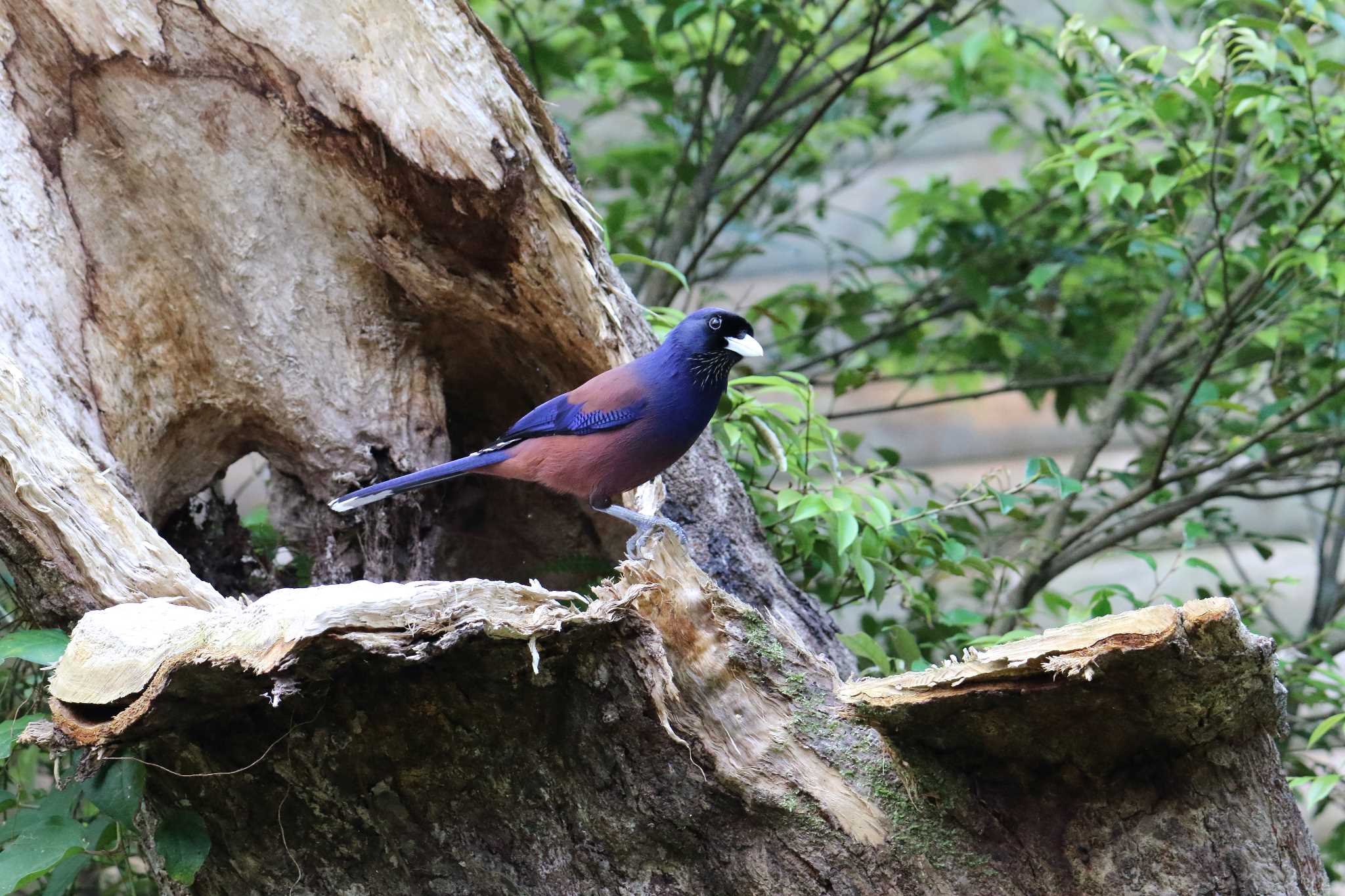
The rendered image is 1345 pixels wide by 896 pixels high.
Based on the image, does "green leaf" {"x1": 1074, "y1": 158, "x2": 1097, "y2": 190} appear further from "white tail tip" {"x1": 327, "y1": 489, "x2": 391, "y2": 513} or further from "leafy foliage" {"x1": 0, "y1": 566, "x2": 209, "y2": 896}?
"leafy foliage" {"x1": 0, "y1": 566, "x2": 209, "y2": 896}

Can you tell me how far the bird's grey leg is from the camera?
2417 millimetres

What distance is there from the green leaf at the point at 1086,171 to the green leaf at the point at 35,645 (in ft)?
9.23

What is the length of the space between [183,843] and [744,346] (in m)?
1.62

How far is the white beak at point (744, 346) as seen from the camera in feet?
9.13

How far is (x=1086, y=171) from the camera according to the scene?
3301mm

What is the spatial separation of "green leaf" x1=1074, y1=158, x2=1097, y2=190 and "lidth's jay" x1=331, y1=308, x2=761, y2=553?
1192mm

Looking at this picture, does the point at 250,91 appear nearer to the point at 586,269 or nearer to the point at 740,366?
the point at 586,269

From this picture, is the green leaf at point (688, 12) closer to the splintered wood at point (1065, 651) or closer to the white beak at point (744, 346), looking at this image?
the white beak at point (744, 346)

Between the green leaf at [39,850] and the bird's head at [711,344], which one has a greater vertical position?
the bird's head at [711,344]

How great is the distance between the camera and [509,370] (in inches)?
123

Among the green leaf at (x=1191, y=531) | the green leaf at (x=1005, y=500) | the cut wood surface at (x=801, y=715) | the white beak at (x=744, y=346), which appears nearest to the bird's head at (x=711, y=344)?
the white beak at (x=744, y=346)

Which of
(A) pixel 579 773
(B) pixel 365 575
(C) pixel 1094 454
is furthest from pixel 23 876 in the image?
(C) pixel 1094 454

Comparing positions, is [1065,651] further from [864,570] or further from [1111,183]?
[1111,183]

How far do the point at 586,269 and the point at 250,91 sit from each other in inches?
35.5
